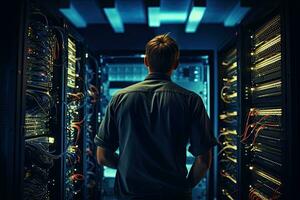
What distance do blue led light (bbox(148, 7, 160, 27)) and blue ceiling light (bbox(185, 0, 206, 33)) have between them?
38 centimetres

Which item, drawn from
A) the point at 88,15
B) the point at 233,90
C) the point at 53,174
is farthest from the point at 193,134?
the point at 88,15

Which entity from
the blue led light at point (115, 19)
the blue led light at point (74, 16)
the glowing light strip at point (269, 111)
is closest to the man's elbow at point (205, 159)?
the glowing light strip at point (269, 111)

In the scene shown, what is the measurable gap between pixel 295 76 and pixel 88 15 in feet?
10.5

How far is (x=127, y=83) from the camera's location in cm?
442

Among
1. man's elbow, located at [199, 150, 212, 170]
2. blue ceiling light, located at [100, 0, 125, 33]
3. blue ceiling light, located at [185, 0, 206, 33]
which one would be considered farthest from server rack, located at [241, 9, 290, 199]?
blue ceiling light, located at [100, 0, 125, 33]

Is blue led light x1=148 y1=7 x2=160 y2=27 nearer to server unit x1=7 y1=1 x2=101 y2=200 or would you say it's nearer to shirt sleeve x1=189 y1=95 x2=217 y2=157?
server unit x1=7 y1=1 x2=101 y2=200

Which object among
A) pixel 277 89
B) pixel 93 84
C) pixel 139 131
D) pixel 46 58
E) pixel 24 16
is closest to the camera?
pixel 139 131

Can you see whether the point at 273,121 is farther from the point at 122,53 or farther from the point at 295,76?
the point at 122,53

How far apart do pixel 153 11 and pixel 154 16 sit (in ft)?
0.73

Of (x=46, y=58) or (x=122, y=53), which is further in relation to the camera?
(x=122, y=53)

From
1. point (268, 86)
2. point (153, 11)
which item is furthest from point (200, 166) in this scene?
point (153, 11)

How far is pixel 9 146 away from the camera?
5.69 feet

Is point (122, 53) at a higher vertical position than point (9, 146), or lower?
higher

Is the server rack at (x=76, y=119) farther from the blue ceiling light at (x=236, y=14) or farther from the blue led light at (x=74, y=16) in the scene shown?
the blue ceiling light at (x=236, y=14)
